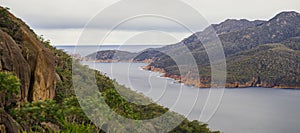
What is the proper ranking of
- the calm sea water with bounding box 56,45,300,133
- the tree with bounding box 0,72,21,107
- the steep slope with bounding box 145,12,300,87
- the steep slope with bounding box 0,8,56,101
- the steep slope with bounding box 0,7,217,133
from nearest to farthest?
the tree with bounding box 0,72,21,107 → the steep slope with bounding box 0,7,217,133 → the steep slope with bounding box 0,8,56,101 → the calm sea water with bounding box 56,45,300,133 → the steep slope with bounding box 145,12,300,87

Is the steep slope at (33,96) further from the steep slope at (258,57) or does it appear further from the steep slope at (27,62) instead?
the steep slope at (258,57)

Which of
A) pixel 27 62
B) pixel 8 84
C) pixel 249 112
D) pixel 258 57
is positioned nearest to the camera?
pixel 8 84

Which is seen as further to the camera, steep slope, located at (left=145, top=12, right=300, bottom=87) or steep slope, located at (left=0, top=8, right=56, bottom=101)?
steep slope, located at (left=145, top=12, right=300, bottom=87)

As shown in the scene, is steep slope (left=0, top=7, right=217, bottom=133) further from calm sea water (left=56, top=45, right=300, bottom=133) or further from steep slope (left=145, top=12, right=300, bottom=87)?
steep slope (left=145, top=12, right=300, bottom=87)

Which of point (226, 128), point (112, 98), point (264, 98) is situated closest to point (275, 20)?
point (264, 98)

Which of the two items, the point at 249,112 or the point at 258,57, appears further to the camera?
the point at 258,57

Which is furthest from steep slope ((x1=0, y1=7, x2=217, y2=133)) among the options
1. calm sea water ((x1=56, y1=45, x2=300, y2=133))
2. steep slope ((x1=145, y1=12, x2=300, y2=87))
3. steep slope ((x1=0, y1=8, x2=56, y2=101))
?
steep slope ((x1=145, y1=12, x2=300, y2=87))

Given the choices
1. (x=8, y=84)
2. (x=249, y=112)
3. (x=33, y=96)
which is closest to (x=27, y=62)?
(x=33, y=96)

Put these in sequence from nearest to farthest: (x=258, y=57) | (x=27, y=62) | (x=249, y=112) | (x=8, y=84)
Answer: (x=8, y=84), (x=27, y=62), (x=249, y=112), (x=258, y=57)

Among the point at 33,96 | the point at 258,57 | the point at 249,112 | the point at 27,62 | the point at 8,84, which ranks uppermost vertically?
the point at 258,57

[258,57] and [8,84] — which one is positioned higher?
[258,57]

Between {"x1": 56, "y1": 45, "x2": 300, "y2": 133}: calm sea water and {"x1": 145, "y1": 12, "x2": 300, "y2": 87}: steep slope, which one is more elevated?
{"x1": 145, "y1": 12, "x2": 300, "y2": 87}: steep slope

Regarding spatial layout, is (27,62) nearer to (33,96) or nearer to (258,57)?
(33,96)
